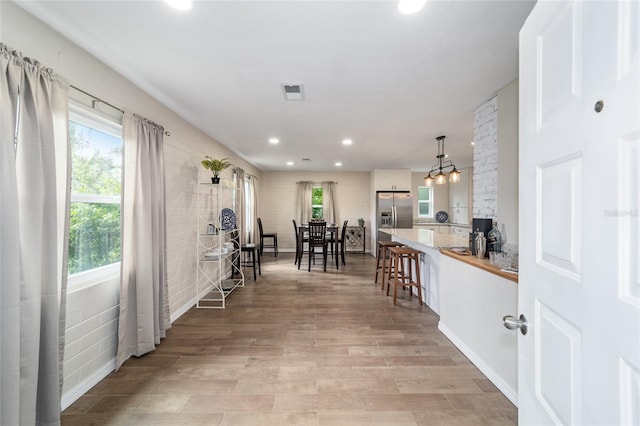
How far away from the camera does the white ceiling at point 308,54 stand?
4.83 feet

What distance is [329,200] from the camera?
7.59 meters

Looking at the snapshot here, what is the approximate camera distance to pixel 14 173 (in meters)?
1.25

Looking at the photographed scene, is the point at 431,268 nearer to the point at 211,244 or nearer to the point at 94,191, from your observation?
the point at 211,244

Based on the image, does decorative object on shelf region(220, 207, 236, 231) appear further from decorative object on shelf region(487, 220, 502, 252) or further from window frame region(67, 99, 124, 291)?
decorative object on shelf region(487, 220, 502, 252)

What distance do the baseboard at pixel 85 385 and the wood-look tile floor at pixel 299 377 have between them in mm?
45

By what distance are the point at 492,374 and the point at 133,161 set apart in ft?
10.9

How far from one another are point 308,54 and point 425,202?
696 cm

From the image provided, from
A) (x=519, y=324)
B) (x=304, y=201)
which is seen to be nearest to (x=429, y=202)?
(x=304, y=201)

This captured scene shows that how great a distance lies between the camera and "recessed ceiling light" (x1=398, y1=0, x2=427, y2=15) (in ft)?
4.49

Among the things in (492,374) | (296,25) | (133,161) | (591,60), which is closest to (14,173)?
(133,161)

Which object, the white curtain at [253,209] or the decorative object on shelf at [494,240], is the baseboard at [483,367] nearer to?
the decorative object on shelf at [494,240]

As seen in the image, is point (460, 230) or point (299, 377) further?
point (460, 230)

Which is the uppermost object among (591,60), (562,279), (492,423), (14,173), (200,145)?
(200,145)

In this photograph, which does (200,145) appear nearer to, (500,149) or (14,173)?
(14,173)
